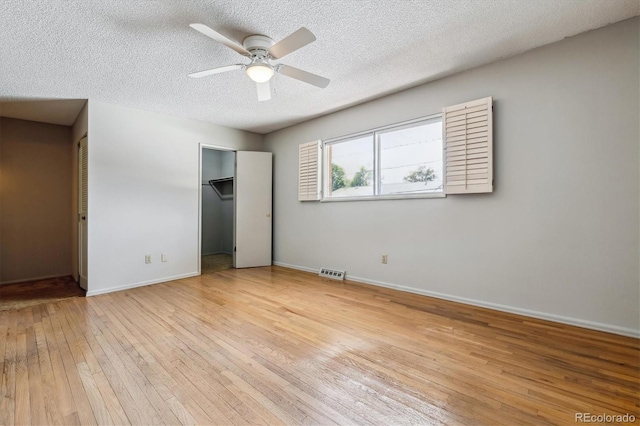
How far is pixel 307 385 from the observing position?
1.65 meters

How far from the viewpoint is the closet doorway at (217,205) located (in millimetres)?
6707

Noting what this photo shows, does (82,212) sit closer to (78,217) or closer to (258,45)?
(78,217)

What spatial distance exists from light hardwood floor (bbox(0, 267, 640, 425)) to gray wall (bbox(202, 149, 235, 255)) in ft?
12.4

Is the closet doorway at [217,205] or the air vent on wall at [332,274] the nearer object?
the air vent on wall at [332,274]

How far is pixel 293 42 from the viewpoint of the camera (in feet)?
6.73

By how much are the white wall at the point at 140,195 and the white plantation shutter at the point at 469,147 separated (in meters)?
3.72

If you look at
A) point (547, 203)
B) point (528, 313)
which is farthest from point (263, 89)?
point (528, 313)

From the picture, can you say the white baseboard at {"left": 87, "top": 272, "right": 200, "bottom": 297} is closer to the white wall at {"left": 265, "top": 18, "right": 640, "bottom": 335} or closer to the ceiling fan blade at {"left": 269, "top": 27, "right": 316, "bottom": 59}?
the white wall at {"left": 265, "top": 18, "right": 640, "bottom": 335}

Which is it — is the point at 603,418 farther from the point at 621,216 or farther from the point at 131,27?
the point at 131,27

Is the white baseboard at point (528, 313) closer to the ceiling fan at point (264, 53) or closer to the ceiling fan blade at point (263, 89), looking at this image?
the ceiling fan at point (264, 53)

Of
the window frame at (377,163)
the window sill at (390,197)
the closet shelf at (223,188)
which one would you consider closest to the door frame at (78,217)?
→ the closet shelf at (223,188)

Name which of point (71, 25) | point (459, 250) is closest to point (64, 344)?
point (71, 25)

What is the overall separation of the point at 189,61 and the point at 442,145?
2803 mm

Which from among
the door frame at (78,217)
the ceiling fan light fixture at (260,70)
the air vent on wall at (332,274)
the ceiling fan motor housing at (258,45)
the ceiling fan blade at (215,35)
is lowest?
the air vent on wall at (332,274)
